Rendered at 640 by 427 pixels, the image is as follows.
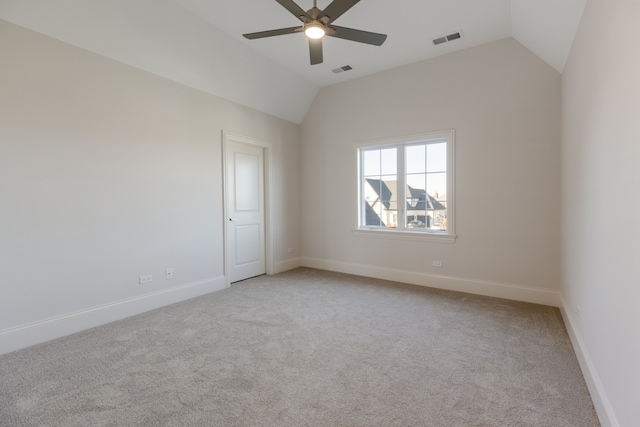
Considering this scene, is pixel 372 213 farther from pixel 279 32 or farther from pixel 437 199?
pixel 279 32

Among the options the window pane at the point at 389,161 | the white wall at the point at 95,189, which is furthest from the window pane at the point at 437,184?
the white wall at the point at 95,189

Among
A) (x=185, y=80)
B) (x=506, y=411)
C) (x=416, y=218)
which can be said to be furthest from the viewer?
(x=416, y=218)

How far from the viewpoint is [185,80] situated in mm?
3674

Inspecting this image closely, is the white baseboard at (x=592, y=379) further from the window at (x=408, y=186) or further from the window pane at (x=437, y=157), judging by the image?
the window pane at (x=437, y=157)

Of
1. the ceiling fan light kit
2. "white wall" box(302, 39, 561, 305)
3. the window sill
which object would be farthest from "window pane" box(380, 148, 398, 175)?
the ceiling fan light kit

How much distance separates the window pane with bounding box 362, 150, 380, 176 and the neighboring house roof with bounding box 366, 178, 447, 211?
0.12m

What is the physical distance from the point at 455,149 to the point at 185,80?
144 inches

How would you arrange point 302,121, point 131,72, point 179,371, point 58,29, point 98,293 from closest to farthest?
point 179,371 < point 58,29 < point 98,293 < point 131,72 < point 302,121

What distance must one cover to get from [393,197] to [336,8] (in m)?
2.93

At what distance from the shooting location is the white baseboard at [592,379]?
1561 millimetres

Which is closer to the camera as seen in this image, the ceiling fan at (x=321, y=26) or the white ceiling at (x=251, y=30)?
the ceiling fan at (x=321, y=26)

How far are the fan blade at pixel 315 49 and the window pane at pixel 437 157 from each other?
2169 mm

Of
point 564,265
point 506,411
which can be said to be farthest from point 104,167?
point 564,265

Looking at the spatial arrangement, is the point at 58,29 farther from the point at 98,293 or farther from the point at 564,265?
the point at 564,265
